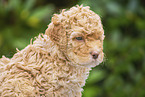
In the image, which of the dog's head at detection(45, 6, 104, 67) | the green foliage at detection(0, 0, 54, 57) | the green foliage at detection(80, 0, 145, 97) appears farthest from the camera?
the green foliage at detection(80, 0, 145, 97)

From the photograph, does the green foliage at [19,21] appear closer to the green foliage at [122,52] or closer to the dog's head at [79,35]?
the green foliage at [122,52]

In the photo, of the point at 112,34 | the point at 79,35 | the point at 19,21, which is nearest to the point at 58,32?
the point at 79,35

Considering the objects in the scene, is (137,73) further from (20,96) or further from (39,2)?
(20,96)

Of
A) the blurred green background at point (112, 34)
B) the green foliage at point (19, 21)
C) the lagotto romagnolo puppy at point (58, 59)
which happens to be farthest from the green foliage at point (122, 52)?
the lagotto romagnolo puppy at point (58, 59)

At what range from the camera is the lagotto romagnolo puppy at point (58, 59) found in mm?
888

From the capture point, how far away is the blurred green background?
3.17 metres

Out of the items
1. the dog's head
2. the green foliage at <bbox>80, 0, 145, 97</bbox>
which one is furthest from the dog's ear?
the green foliage at <bbox>80, 0, 145, 97</bbox>

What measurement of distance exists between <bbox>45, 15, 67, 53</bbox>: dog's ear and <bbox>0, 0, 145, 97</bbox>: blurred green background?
2159 millimetres

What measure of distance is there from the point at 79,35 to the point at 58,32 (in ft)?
0.29

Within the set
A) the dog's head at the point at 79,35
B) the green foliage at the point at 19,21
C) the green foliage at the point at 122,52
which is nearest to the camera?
the dog's head at the point at 79,35

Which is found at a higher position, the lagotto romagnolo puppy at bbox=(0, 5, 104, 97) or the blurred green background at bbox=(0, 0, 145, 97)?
the blurred green background at bbox=(0, 0, 145, 97)

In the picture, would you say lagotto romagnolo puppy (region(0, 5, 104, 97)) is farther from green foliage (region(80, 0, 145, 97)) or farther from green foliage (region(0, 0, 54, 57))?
green foliage (region(80, 0, 145, 97))

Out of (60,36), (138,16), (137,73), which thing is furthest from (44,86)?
(138,16)

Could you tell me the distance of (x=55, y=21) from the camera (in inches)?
35.9
